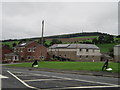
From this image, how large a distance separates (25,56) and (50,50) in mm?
23721

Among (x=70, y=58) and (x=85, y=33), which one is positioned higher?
(x=85, y=33)

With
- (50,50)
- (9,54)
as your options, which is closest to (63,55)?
(50,50)

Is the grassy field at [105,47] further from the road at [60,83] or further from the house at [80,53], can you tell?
the road at [60,83]

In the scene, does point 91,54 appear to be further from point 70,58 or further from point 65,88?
point 65,88

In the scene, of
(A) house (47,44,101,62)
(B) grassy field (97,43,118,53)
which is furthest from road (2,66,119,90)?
(B) grassy field (97,43,118,53)

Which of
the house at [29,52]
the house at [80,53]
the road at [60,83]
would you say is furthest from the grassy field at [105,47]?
the road at [60,83]

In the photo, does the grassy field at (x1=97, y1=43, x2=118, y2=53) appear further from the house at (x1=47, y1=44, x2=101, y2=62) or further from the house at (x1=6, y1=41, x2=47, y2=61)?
the house at (x1=6, y1=41, x2=47, y2=61)

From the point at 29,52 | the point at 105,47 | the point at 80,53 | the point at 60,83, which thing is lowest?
the point at 60,83

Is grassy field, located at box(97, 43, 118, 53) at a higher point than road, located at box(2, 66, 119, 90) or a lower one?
higher

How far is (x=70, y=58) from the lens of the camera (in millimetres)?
83750

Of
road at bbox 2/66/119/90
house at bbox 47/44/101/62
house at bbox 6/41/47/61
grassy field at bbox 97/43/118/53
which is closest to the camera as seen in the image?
road at bbox 2/66/119/90

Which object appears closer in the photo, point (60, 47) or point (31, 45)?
point (31, 45)

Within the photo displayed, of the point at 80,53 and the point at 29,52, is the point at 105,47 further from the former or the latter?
the point at 29,52

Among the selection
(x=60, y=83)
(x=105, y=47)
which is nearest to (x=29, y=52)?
(x=105, y=47)
